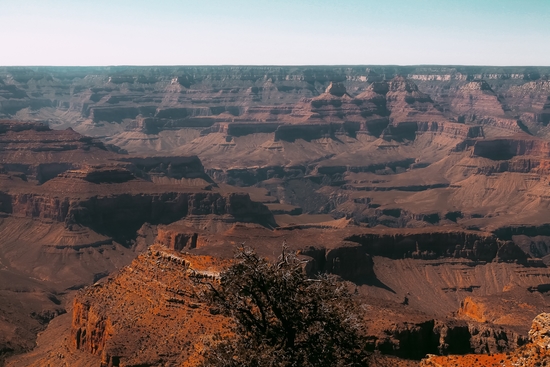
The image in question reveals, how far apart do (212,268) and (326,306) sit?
34.4 meters

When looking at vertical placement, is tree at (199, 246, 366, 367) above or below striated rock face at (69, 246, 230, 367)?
above

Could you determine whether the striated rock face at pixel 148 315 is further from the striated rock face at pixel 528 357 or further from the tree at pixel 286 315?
the tree at pixel 286 315

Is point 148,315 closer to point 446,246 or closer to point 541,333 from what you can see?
point 541,333

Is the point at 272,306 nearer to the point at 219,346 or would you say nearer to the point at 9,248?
the point at 219,346

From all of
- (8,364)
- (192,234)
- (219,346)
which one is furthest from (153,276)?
(192,234)

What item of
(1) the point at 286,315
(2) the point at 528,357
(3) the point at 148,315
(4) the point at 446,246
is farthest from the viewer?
(4) the point at 446,246

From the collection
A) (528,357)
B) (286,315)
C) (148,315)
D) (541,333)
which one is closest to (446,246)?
(148,315)

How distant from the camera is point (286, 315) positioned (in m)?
31.6

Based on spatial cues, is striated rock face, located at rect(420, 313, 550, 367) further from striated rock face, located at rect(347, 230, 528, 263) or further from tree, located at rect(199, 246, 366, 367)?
striated rock face, located at rect(347, 230, 528, 263)

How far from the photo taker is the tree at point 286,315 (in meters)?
31.0

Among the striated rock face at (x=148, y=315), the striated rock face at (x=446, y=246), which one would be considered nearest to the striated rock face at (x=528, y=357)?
the striated rock face at (x=148, y=315)

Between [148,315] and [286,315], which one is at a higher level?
[286,315]

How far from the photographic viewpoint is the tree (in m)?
31.0

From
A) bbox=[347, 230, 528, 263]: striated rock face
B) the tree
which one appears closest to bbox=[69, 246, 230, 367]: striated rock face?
the tree
